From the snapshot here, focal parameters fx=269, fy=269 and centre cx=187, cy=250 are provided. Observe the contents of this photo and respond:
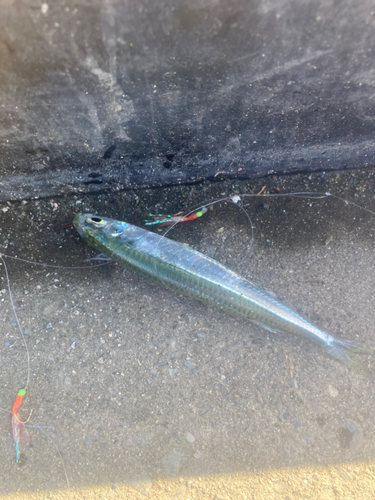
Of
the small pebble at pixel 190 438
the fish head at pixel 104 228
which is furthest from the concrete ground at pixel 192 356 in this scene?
the fish head at pixel 104 228

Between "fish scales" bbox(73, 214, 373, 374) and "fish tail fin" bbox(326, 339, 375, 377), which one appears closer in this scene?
"fish scales" bbox(73, 214, 373, 374)

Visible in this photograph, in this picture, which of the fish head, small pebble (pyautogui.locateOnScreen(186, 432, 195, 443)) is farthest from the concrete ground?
the fish head

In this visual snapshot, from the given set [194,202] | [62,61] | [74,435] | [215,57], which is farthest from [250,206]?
[74,435]

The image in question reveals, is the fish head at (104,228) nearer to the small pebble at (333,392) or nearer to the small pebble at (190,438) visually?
the small pebble at (190,438)

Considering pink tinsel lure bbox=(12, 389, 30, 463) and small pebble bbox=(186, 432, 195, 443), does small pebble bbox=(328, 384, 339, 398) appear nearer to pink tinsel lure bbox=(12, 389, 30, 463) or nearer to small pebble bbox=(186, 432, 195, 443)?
small pebble bbox=(186, 432, 195, 443)

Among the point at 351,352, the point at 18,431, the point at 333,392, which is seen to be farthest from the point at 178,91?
the point at 18,431

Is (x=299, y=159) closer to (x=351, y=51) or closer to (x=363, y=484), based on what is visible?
(x=351, y=51)

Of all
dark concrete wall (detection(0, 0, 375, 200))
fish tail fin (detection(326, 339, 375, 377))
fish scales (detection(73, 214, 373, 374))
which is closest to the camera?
dark concrete wall (detection(0, 0, 375, 200))
